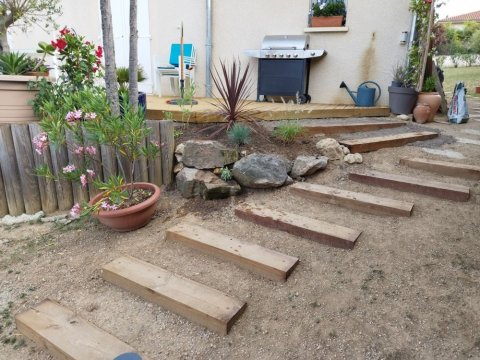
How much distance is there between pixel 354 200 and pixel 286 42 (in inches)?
128

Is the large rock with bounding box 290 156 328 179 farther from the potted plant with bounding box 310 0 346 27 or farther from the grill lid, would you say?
the potted plant with bounding box 310 0 346 27

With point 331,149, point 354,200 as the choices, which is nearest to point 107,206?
point 354,200

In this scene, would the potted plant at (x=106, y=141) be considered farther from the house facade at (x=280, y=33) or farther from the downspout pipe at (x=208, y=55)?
the house facade at (x=280, y=33)

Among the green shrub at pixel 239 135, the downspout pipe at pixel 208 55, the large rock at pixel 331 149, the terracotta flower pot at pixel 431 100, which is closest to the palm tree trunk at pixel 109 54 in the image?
the green shrub at pixel 239 135

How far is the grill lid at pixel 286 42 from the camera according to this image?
497cm

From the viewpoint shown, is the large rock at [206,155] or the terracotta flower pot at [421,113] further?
the terracotta flower pot at [421,113]

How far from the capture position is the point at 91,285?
2031mm

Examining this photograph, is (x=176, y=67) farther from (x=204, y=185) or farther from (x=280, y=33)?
(x=204, y=185)

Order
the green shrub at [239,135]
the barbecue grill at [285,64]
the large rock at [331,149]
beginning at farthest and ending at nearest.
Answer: the barbecue grill at [285,64], the large rock at [331,149], the green shrub at [239,135]

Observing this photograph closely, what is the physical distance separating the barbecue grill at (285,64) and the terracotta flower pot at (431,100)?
55.7 inches

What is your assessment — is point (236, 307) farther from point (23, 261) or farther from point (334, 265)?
point (23, 261)

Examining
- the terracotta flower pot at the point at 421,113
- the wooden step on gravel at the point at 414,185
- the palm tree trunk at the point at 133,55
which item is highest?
the palm tree trunk at the point at 133,55

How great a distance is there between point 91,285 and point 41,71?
84.0 inches

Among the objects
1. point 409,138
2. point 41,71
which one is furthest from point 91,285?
point 409,138
